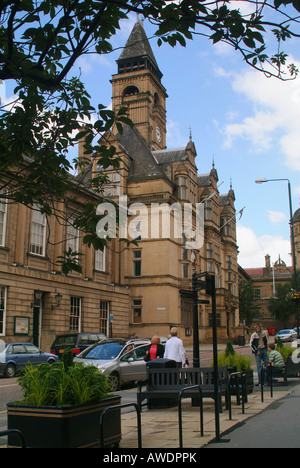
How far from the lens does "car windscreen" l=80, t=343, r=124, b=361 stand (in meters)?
17.7

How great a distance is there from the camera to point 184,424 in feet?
30.9

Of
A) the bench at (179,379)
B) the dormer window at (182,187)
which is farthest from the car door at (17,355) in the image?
the dormer window at (182,187)

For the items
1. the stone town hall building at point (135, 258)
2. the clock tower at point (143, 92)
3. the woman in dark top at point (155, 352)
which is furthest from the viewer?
the clock tower at point (143, 92)

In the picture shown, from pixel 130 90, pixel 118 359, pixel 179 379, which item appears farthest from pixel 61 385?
pixel 130 90

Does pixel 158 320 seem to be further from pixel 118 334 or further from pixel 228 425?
pixel 228 425

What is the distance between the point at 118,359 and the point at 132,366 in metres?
0.68

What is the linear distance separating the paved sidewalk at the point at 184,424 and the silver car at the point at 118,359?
410cm

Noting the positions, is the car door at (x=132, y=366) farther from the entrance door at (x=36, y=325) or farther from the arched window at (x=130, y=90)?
the arched window at (x=130, y=90)

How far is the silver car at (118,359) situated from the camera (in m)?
16.9

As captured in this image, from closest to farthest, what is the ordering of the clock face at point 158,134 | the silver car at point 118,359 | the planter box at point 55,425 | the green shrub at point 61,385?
the planter box at point 55,425 → the green shrub at point 61,385 → the silver car at point 118,359 → the clock face at point 158,134

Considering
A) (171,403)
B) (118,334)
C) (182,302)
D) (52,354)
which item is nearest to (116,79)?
(182,302)

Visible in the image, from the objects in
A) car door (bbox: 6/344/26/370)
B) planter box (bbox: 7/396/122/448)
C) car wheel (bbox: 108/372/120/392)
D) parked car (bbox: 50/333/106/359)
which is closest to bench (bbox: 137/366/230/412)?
planter box (bbox: 7/396/122/448)

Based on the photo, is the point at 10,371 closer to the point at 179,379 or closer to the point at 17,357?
the point at 17,357

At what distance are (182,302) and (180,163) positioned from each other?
1546 centimetres
